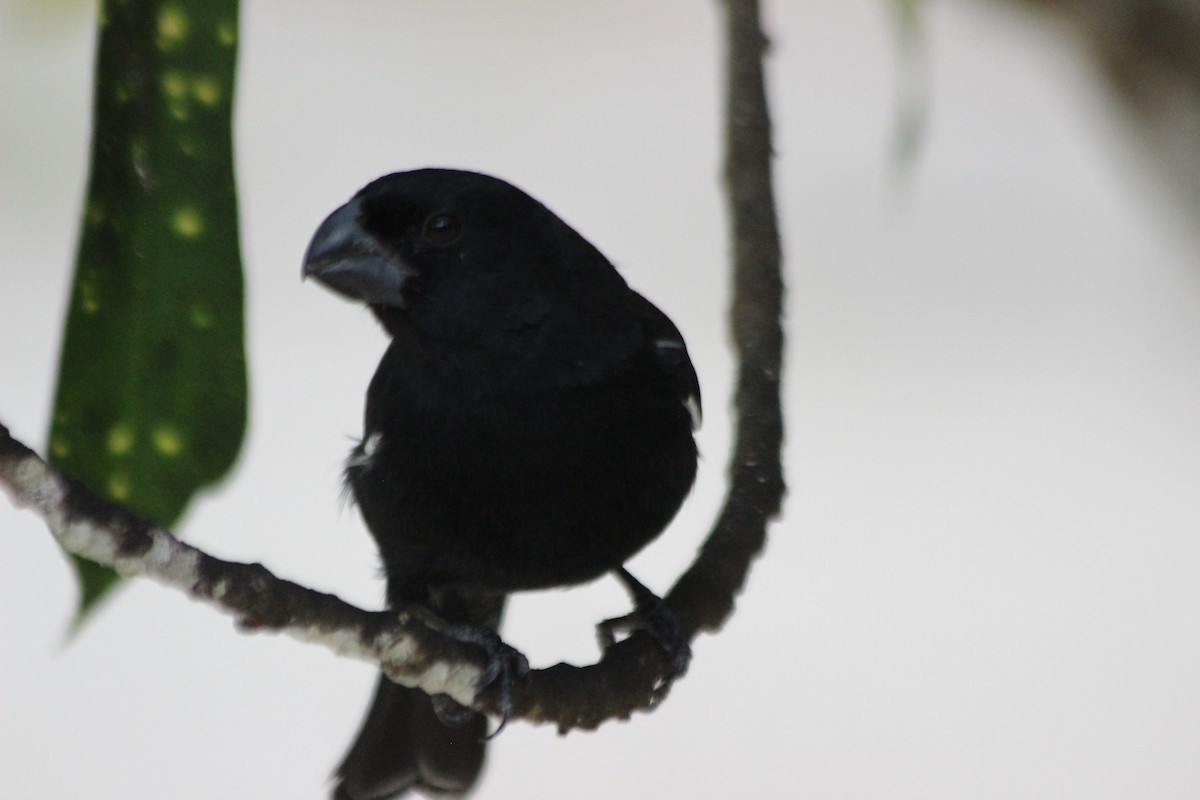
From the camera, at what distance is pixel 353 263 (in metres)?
1.65

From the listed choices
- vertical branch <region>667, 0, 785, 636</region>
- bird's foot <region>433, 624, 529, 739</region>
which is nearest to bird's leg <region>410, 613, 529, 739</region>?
bird's foot <region>433, 624, 529, 739</region>

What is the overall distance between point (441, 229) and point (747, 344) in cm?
51

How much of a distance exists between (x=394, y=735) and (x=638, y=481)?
676 millimetres

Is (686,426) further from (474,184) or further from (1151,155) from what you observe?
(1151,155)

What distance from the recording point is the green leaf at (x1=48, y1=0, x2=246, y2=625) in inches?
54.4

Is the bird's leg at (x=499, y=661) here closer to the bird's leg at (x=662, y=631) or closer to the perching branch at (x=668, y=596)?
the perching branch at (x=668, y=596)

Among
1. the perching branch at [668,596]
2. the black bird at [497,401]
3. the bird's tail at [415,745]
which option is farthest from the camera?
the bird's tail at [415,745]

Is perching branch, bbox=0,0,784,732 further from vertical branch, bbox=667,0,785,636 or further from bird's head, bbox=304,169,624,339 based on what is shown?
bird's head, bbox=304,169,624,339

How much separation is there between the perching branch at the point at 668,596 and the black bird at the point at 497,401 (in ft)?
0.33

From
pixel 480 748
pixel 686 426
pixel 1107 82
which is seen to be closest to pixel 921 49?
pixel 686 426

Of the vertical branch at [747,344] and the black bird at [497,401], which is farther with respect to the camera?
the vertical branch at [747,344]

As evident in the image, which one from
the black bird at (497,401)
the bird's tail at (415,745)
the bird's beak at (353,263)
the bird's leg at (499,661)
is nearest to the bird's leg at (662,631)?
the black bird at (497,401)

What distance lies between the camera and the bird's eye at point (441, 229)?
1.67m

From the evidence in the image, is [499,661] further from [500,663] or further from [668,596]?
[668,596]
